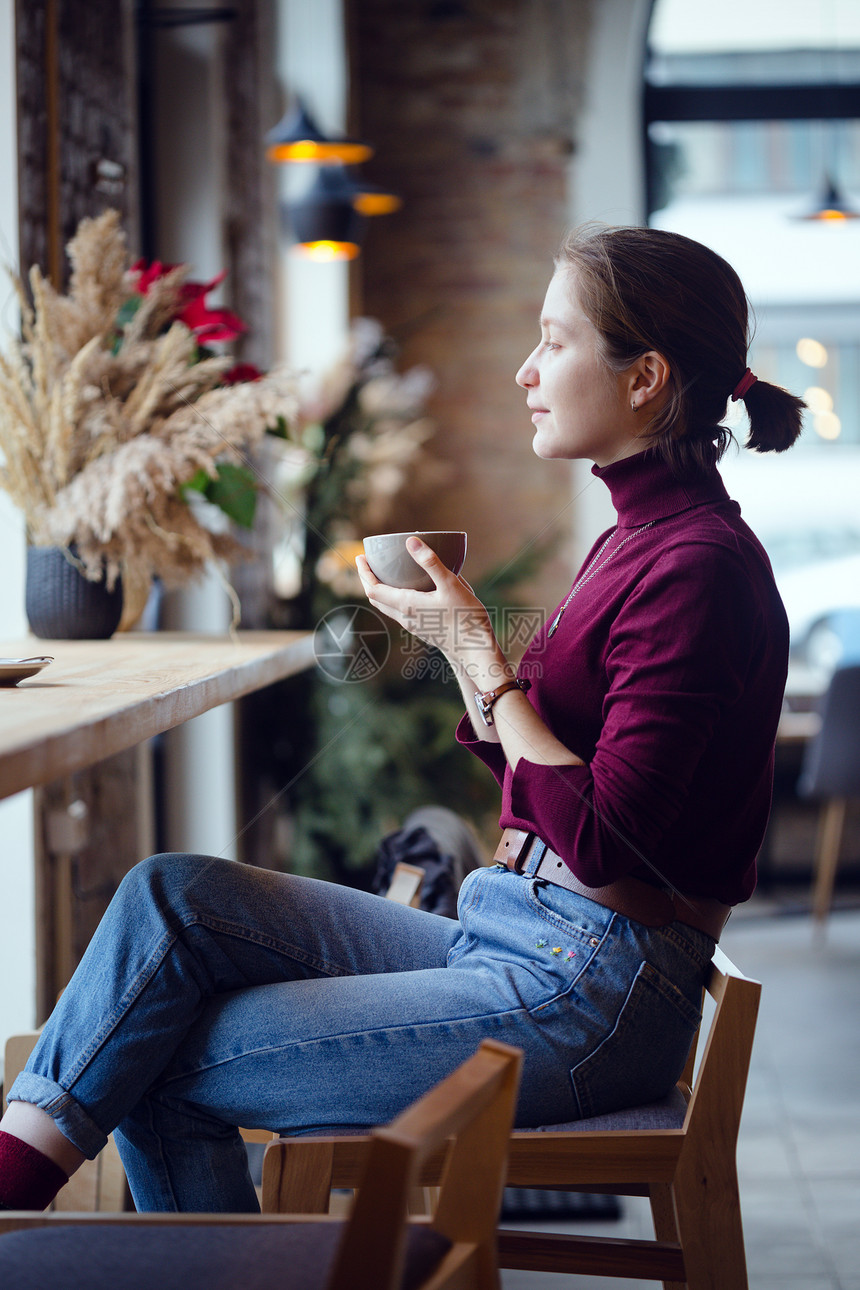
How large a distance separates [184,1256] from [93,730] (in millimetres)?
326

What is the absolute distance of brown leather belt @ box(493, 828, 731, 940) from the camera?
95cm

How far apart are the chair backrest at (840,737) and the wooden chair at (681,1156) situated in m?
2.35

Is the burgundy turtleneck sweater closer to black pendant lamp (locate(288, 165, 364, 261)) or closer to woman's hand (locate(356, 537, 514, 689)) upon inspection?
woman's hand (locate(356, 537, 514, 689))

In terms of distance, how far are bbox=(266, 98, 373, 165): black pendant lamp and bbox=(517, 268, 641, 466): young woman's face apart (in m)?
2.02

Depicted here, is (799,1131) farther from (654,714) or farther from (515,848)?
(654,714)

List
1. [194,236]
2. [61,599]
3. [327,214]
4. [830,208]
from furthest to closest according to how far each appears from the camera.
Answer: [830,208]
[327,214]
[194,236]
[61,599]

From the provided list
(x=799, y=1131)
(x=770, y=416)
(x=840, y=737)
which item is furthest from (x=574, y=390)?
(x=840, y=737)

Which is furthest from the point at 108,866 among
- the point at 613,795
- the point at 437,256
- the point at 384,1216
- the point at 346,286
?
the point at 437,256

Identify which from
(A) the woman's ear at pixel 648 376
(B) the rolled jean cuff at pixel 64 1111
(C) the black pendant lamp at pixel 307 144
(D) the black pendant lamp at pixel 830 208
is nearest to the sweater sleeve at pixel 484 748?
(A) the woman's ear at pixel 648 376

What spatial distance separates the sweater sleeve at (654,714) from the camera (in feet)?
2.97

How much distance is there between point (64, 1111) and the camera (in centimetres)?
89

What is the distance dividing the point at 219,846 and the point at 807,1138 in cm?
139

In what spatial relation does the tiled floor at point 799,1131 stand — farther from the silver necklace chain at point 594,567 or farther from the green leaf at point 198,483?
the green leaf at point 198,483

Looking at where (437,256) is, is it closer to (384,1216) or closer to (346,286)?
(346,286)
